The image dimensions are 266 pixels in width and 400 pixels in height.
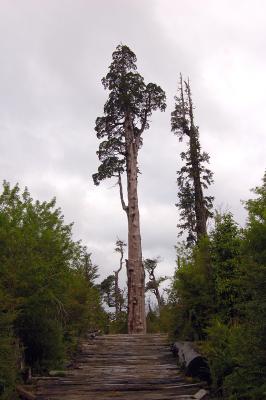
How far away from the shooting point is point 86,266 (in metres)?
19.6

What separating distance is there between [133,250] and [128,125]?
6774mm

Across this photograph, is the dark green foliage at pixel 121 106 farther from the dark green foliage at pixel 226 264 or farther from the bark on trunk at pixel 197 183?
the dark green foliage at pixel 226 264

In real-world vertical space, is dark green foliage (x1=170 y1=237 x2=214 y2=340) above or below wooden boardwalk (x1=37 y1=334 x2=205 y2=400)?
above

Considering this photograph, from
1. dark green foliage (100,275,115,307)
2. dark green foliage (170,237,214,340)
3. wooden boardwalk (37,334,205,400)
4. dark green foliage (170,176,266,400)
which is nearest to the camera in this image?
dark green foliage (170,176,266,400)

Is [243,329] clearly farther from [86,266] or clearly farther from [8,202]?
[86,266]

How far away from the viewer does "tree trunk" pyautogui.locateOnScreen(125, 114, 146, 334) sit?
21203mm

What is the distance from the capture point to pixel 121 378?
9.36m

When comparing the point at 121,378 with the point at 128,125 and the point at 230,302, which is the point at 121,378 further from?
the point at 128,125

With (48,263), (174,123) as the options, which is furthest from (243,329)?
(174,123)

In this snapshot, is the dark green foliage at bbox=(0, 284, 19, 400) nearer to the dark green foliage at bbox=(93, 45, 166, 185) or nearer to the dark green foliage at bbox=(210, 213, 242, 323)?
the dark green foliage at bbox=(210, 213, 242, 323)

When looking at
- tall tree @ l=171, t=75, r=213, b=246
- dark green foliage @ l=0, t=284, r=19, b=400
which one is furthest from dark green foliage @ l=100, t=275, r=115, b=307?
dark green foliage @ l=0, t=284, r=19, b=400

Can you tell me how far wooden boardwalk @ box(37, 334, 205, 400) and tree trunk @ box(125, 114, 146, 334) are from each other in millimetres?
7768

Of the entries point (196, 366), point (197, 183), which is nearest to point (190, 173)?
point (197, 183)

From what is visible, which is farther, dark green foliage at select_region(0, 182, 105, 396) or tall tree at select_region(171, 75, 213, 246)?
tall tree at select_region(171, 75, 213, 246)
